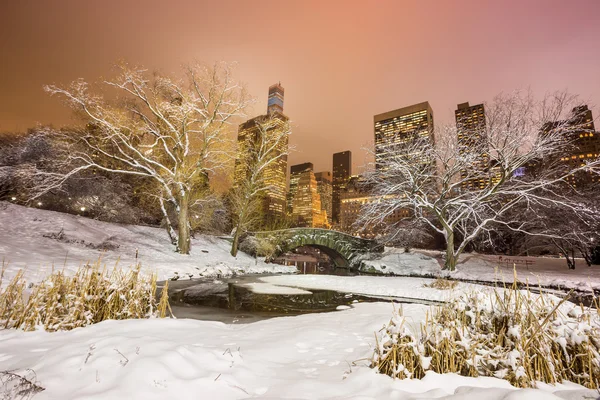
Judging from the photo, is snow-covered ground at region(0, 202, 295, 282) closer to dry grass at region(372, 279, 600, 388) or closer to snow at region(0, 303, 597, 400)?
Answer: snow at region(0, 303, 597, 400)

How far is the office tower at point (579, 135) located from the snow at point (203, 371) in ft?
57.7

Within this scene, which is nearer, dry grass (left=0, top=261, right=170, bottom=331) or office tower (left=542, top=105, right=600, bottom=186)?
dry grass (left=0, top=261, right=170, bottom=331)

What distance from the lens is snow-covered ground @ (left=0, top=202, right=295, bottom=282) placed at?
11578 mm

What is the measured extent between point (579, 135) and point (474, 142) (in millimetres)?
8769

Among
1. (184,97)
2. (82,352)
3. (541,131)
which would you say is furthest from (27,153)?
(541,131)

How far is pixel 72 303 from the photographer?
473 cm

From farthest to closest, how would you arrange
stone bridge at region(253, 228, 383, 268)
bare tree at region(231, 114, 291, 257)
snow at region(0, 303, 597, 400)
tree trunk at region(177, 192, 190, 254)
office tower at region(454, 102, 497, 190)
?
stone bridge at region(253, 228, 383, 268)
bare tree at region(231, 114, 291, 257)
tree trunk at region(177, 192, 190, 254)
office tower at region(454, 102, 497, 190)
snow at region(0, 303, 597, 400)

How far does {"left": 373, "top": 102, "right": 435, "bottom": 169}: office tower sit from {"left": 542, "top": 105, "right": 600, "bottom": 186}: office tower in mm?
6684

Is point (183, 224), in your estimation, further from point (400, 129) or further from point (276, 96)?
point (276, 96)

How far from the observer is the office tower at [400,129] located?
18203 mm

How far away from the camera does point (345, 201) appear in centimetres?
8819

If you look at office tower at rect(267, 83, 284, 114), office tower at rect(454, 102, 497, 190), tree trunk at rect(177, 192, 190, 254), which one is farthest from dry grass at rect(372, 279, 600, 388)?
office tower at rect(267, 83, 284, 114)

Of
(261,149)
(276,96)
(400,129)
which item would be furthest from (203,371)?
(276,96)

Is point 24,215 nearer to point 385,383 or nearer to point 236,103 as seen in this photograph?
point 236,103
